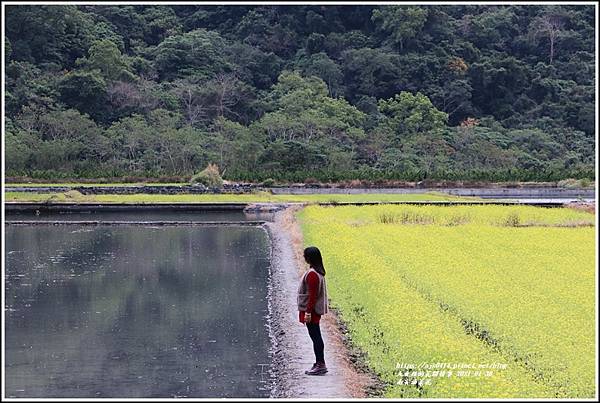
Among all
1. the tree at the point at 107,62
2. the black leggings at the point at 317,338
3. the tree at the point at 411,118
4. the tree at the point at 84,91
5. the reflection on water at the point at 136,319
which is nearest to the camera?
Result: the black leggings at the point at 317,338

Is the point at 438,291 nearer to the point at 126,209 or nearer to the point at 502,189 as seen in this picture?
the point at 126,209

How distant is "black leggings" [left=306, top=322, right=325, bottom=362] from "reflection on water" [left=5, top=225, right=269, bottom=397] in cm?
59

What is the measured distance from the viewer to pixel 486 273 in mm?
15469

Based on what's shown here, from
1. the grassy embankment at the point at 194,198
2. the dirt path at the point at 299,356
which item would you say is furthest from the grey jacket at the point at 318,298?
the grassy embankment at the point at 194,198

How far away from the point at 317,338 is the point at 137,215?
23.2 metres

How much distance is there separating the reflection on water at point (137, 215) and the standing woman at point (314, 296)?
817 inches

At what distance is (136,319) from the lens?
13.0 m

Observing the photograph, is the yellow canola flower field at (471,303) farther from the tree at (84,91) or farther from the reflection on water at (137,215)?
the tree at (84,91)

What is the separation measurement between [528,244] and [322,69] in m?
49.0

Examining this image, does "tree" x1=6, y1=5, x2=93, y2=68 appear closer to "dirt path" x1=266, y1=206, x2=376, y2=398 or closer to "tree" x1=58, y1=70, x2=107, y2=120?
"tree" x1=58, y1=70, x2=107, y2=120

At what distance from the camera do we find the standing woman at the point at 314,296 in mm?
9312

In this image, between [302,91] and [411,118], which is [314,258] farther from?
[411,118]

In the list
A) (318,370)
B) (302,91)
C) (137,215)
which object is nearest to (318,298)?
(318,370)

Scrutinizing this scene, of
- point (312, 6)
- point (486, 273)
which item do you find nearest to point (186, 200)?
point (486, 273)
